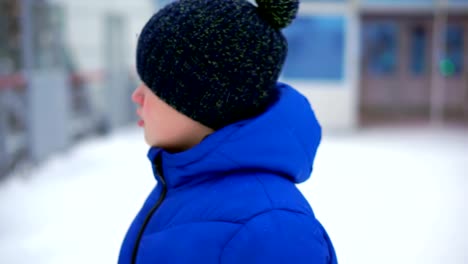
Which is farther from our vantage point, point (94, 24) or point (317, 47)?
point (317, 47)

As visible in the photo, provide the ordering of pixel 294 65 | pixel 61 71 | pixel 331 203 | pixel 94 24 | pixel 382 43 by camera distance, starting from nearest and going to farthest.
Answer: pixel 331 203 < pixel 61 71 < pixel 94 24 < pixel 294 65 < pixel 382 43

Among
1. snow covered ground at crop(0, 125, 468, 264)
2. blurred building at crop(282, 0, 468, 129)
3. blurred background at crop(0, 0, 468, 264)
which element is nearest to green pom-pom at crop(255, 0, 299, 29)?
blurred background at crop(0, 0, 468, 264)

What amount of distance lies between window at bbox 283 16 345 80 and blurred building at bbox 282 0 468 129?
0.06ft

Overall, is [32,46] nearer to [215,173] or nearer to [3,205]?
[3,205]

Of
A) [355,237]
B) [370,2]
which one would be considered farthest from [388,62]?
[355,237]

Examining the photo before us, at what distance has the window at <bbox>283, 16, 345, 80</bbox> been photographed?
9336 mm

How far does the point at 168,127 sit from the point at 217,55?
6.0 inches

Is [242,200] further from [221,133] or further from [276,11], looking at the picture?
[276,11]

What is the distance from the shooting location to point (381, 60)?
11805 mm

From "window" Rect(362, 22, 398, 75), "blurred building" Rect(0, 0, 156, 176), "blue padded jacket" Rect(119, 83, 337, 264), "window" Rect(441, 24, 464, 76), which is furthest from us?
"window" Rect(362, 22, 398, 75)

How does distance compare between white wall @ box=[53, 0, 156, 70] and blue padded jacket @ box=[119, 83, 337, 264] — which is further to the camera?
white wall @ box=[53, 0, 156, 70]

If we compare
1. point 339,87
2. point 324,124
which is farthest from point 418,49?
point 324,124

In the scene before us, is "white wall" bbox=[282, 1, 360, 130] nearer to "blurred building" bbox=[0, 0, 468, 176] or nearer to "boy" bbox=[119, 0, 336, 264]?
"blurred building" bbox=[0, 0, 468, 176]

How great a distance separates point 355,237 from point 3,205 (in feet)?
9.78
